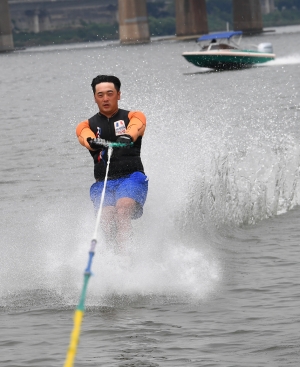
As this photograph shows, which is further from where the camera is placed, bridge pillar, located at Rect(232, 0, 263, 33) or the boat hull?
bridge pillar, located at Rect(232, 0, 263, 33)

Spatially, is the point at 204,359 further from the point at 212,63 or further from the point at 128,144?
the point at 212,63

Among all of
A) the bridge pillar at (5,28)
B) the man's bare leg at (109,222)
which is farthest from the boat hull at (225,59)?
the bridge pillar at (5,28)

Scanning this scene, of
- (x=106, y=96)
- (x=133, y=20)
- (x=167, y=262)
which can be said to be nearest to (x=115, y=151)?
(x=106, y=96)

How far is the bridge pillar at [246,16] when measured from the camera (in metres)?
99.5

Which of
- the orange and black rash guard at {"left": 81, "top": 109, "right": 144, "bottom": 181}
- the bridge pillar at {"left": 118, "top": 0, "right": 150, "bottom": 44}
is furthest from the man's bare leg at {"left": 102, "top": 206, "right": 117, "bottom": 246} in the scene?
the bridge pillar at {"left": 118, "top": 0, "right": 150, "bottom": 44}

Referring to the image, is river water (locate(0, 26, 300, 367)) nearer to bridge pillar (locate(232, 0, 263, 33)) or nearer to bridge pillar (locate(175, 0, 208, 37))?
bridge pillar (locate(175, 0, 208, 37))

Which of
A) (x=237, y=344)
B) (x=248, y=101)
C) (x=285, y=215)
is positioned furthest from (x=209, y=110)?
(x=237, y=344)

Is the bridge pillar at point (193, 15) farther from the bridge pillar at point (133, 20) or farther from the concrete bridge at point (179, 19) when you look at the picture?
the bridge pillar at point (133, 20)

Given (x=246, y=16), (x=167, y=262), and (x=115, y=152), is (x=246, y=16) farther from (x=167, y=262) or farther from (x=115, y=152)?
(x=115, y=152)

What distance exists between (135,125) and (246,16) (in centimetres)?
9501

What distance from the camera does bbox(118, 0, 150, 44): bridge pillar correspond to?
95062 millimetres

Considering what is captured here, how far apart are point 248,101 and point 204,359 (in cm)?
2923

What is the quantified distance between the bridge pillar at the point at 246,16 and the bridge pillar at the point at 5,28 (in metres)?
21.6

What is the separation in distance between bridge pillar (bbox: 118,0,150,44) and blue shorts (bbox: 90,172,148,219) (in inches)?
3420
